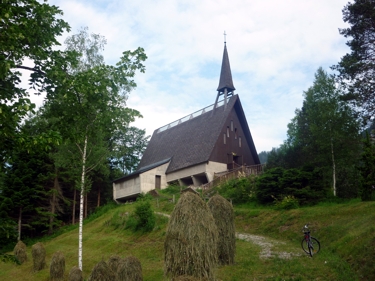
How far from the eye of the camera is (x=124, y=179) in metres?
37.8

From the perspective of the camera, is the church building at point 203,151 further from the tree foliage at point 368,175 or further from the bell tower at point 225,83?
the tree foliage at point 368,175

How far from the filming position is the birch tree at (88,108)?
35.0 feet

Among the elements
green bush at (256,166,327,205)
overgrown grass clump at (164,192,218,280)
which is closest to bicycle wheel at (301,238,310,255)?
overgrown grass clump at (164,192,218,280)

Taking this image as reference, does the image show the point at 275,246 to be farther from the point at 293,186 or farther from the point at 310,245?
the point at 293,186

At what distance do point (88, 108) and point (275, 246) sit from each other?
9.83 meters

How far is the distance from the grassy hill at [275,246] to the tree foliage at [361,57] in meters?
5.62

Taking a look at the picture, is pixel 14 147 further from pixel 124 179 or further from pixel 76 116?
pixel 124 179

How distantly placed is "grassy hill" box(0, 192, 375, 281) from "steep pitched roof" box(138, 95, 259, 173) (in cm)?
921

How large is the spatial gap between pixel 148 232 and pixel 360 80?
14.8 meters

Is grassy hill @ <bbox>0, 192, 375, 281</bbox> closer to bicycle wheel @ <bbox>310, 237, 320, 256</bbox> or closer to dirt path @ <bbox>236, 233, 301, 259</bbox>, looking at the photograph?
dirt path @ <bbox>236, 233, 301, 259</bbox>

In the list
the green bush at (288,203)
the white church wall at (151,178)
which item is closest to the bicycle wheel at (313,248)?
the green bush at (288,203)

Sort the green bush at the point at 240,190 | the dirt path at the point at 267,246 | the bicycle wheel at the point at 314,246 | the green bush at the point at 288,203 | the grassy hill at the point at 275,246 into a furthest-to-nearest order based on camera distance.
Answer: the green bush at the point at 240,190 < the green bush at the point at 288,203 < the dirt path at the point at 267,246 < the bicycle wheel at the point at 314,246 < the grassy hill at the point at 275,246

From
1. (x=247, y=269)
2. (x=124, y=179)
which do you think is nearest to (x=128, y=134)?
(x=124, y=179)

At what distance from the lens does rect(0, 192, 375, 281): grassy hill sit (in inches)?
473
